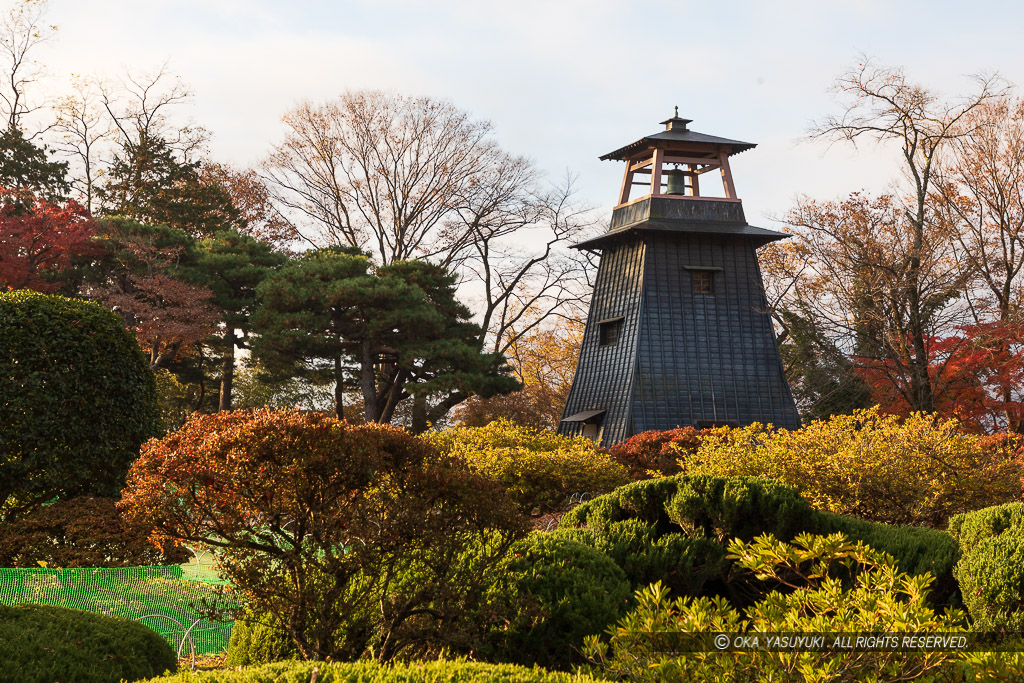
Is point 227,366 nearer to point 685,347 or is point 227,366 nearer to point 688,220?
point 685,347

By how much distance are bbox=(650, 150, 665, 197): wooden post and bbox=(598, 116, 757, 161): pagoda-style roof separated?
0.93 feet

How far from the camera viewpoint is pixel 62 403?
940 centimetres

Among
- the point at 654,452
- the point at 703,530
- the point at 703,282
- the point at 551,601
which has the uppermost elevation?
the point at 703,282

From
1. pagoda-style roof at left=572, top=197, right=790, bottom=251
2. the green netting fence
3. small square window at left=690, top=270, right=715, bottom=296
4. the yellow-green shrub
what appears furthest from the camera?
small square window at left=690, top=270, right=715, bottom=296

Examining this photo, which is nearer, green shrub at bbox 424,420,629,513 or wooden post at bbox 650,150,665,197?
green shrub at bbox 424,420,629,513

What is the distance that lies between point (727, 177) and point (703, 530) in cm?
1482

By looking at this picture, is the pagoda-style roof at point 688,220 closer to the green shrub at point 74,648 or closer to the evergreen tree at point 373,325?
the evergreen tree at point 373,325

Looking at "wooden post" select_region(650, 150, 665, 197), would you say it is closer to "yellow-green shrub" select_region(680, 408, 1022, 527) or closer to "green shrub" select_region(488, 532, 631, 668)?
"yellow-green shrub" select_region(680, 408, 1022, 527)

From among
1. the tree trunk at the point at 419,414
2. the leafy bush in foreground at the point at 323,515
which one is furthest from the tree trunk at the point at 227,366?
the leafy bush in foreground at the point at 323,515

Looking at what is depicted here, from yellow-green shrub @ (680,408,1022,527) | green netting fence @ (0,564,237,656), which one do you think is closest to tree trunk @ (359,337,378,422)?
yellow-green shrub @ (680,408,1022,527)

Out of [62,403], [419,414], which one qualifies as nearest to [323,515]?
[62,403]

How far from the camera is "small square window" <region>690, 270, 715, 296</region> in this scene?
19.9 metres

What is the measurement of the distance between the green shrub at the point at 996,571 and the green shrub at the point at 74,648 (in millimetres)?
4987

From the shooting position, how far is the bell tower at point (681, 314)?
19.0 metres
